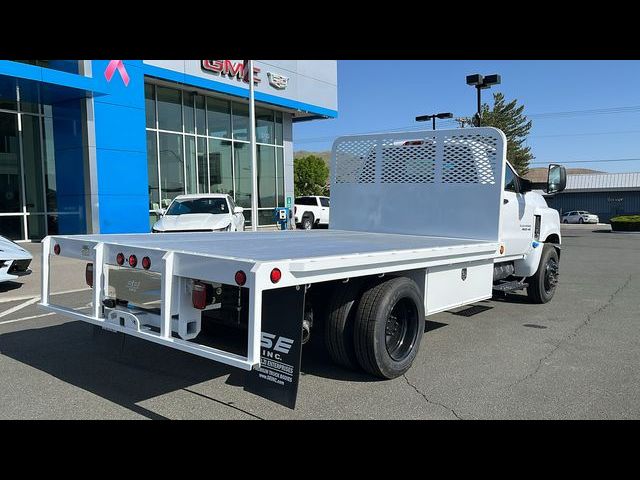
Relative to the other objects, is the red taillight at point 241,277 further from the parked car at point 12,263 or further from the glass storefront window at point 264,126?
the glass storefront window at point 264,126

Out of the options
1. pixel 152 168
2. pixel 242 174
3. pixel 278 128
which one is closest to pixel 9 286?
pixel 152 168

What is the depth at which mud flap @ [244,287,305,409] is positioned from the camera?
3.51m

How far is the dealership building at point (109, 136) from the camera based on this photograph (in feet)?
52.4

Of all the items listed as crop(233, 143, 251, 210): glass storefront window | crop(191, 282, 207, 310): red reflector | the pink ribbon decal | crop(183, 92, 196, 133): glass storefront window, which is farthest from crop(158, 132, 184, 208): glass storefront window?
crop(191, 282, 207, 310): red reflector

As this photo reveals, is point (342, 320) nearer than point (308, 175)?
Yes

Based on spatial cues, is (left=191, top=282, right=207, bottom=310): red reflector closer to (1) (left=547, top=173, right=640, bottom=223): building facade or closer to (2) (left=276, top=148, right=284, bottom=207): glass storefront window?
(2) (left=276, top=148, right=284, bottom=207): glass storefront window

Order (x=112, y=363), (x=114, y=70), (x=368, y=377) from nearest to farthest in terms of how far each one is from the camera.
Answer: (x=368, y=377), (x=112, y=363), (x=114, y=70)

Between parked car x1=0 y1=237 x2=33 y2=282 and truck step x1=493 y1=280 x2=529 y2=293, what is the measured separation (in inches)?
277

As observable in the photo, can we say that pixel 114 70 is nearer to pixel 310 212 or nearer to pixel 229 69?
pixel 229 69

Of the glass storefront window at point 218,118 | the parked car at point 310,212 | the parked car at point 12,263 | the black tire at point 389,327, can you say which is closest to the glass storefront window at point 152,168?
the glass storefront window at point 218,118

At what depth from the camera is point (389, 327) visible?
189 inches

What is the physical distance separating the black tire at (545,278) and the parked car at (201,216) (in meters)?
7.16

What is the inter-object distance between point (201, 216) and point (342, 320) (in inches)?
368
